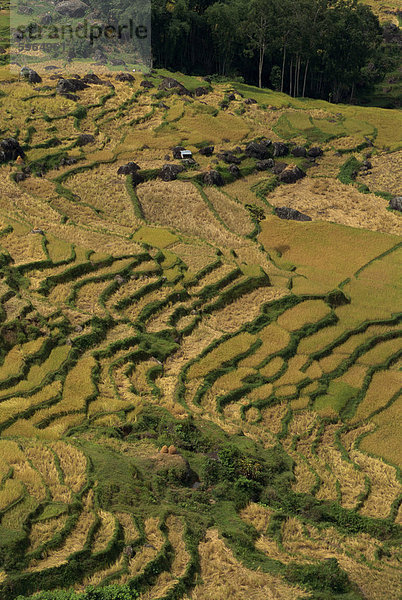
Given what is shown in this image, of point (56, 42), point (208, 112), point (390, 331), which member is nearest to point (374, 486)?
point (390, 331)

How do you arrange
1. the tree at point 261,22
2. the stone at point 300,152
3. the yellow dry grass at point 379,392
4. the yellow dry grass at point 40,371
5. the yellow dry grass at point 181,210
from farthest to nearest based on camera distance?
the tree at point 261,22 → the stone at point 300,152 → the yellow dry grass at point 181,210 → the yellow dry grass at point 379,392 → the yellow dry grass at point 40,371

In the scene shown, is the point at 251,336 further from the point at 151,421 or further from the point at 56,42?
the point at 56,42

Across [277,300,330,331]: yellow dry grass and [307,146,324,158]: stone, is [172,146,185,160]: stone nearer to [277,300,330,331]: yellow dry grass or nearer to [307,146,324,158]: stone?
[307,146,324,158]: stone

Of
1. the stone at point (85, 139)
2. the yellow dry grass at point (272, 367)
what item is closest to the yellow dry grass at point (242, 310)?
the yellow dry grass at point (272, 367)

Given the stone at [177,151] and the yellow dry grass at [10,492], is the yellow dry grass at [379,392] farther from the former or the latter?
the stone at [177,151]

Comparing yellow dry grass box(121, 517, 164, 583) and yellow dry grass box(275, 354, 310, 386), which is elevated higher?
yellow dry grass box(121, 517, 164, 583)

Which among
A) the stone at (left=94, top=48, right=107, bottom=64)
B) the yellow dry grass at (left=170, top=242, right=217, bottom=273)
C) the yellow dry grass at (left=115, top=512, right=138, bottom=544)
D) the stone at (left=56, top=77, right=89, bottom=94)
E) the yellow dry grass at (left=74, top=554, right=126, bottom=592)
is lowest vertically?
the yellow dry grass at (left=115, top=512, right=138, bottom=544)

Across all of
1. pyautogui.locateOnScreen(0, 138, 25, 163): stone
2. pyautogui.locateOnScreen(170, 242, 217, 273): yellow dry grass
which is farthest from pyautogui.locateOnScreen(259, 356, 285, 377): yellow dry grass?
pyautogui.locateOnScreen(0, 138, 25, 163): stone

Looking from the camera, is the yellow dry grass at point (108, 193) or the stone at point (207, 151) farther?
the stone at point (207, 151)
